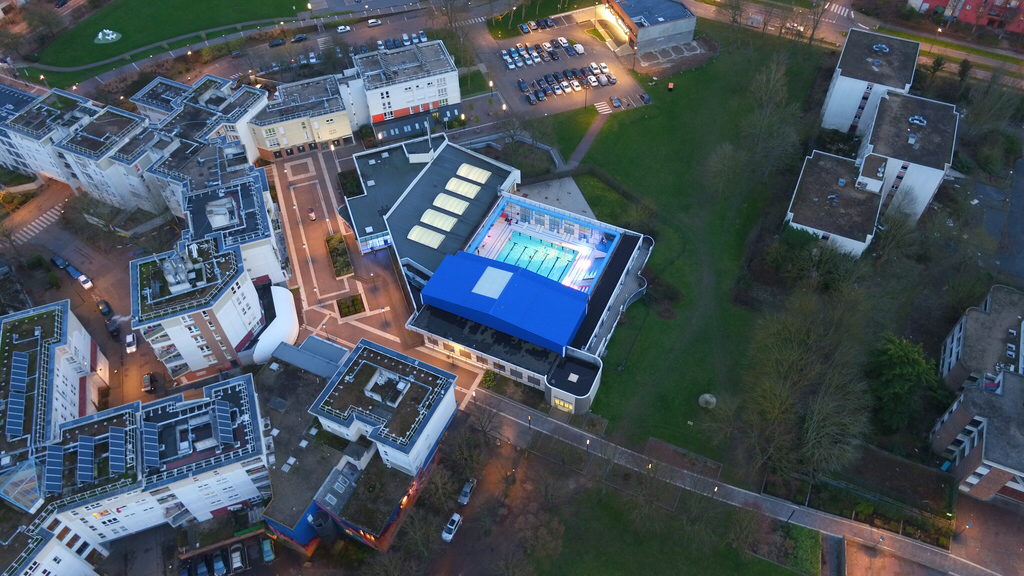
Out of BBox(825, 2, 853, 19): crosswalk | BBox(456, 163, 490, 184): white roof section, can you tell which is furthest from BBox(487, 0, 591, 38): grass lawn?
BBox(825, 2, 853, 19): crosswalk

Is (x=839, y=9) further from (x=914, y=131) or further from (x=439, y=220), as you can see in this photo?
(x=439, y=220)

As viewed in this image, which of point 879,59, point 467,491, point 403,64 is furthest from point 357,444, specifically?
point 879,59

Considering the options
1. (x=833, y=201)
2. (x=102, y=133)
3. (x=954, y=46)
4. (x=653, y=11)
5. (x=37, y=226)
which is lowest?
(x=37, y=226)

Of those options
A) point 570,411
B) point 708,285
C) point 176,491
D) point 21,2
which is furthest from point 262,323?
point 21,2

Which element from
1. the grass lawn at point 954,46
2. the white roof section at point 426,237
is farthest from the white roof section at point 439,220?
the grass lawn at point 954,46


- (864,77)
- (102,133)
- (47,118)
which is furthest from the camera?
(864,77)

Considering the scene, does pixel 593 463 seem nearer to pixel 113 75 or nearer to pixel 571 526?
pixel 571 526

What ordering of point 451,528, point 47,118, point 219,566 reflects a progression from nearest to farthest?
point 219,566 → point 451,528 → point 47,118

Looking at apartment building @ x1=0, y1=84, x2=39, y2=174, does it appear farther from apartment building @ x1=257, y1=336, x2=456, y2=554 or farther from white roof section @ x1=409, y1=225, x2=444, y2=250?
white roof section @ x1=409, y1=225, x2=444, y2=250
